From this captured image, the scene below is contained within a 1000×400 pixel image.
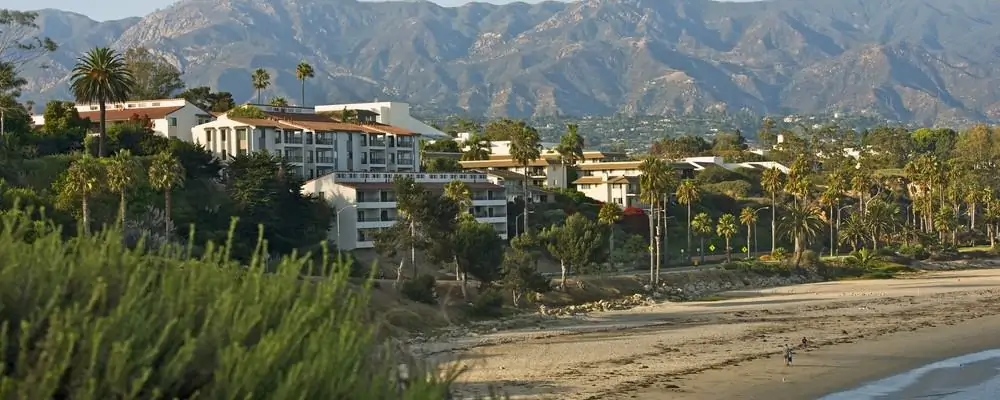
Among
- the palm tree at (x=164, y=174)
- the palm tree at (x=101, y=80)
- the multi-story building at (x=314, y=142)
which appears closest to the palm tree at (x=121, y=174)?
the palm tree at (x=164, y=174)

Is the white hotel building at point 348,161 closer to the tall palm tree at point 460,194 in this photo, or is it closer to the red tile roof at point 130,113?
the red tile roof at point 130,113

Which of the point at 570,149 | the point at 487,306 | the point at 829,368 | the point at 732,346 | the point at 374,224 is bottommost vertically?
the point at 829,368

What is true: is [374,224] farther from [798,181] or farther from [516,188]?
[798,181]

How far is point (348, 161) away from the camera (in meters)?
94.4

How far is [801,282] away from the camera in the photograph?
90.7 metres

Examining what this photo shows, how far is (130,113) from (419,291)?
41.1 metres

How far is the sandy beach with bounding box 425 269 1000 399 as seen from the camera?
3928cm

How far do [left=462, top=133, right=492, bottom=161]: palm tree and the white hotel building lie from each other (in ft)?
78.5

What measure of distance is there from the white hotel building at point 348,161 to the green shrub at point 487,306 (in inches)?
594

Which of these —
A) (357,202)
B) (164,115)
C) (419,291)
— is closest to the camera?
(419,291)

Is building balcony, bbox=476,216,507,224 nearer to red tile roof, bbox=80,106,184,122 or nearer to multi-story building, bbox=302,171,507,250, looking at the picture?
multi-story building, bbox=302,171,507,250

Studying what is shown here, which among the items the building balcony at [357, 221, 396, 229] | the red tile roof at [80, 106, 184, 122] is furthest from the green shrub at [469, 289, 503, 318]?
the red tile roof at [80, 106, 184, 122]

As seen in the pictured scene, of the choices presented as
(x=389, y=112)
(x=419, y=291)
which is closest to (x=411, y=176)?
(x=419, y=291)

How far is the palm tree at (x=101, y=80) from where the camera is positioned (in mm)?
71938
